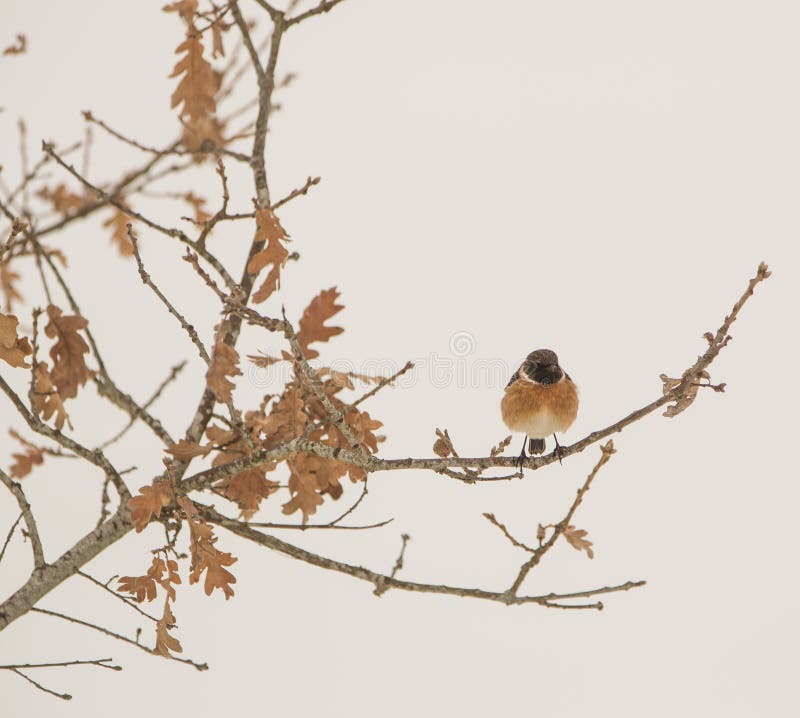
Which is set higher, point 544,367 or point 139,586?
point 544,367

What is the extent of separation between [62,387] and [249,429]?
2.00 ft

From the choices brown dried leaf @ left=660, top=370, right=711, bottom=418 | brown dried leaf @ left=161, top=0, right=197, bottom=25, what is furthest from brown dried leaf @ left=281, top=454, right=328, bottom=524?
brown dried leaf @ left=161, top=0, right=197, bottom=25

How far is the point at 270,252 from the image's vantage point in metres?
2.63

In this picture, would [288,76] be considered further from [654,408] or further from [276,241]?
[654,408]

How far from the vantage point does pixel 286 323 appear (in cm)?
225

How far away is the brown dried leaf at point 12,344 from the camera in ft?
7.77

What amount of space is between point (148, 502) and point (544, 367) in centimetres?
175

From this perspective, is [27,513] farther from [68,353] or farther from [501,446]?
[501,446]

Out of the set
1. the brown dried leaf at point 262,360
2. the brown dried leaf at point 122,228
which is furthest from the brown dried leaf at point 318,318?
the brown dried leaf at point 122,228

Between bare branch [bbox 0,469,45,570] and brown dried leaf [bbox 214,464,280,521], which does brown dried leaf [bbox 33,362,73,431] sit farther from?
brown dried leaf [bbox 214,464,280,521]

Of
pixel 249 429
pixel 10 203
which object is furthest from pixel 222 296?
pixel 10 203

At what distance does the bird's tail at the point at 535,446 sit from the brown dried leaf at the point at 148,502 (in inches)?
78.9

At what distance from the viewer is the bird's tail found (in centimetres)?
400

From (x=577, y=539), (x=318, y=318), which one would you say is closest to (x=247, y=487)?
(x=318, y=318)
